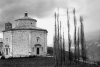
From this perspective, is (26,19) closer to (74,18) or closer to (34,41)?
(34,41)

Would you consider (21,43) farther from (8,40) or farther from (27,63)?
(27,63)

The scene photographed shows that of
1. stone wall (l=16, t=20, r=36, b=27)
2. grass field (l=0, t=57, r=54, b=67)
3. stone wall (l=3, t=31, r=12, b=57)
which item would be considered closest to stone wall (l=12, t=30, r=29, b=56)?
stone wall (l=3, t=31, r=12, b=57)

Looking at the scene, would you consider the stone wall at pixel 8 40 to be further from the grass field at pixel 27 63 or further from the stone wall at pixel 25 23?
the grass field at pixel 27 63

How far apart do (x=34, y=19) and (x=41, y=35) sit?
5.26m

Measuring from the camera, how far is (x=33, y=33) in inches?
1631

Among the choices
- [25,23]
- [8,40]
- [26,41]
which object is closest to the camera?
[26,41]

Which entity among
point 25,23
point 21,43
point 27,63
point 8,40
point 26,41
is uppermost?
point 25,23

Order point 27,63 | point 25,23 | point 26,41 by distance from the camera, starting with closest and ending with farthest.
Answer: point 27,63 → point 26,41 → point 25,23

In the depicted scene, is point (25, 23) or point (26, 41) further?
point (25, 23)

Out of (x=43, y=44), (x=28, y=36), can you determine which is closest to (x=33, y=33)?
(x=28, y=36)

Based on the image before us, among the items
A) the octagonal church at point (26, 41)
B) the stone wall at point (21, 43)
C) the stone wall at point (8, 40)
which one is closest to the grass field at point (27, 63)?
the stone wall at point (21, 43)

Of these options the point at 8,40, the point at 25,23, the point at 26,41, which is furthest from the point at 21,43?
the point at 25,23

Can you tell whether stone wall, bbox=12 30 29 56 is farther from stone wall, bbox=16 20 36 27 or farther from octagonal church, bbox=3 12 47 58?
stone wall, bbox=16 20 36 27

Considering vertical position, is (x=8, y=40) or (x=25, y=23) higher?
(x=25, y=23)
